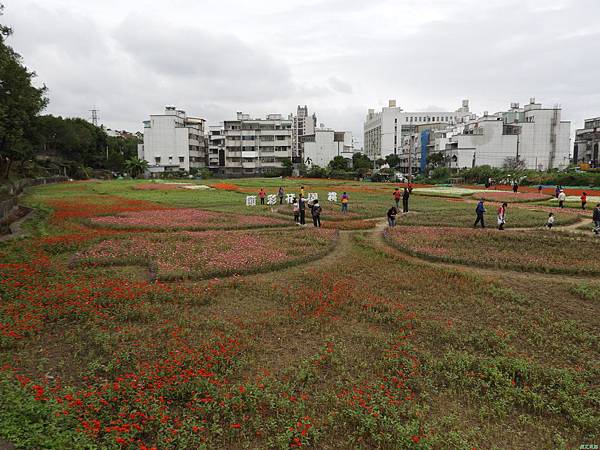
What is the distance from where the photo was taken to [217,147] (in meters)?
123

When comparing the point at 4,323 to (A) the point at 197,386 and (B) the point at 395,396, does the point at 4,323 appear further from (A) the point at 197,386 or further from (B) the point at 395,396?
(B) the point at 395,396

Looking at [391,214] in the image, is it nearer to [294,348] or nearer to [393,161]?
[294,348]

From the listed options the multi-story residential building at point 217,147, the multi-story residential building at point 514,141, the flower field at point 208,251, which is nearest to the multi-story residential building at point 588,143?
the multi-story residential building at point 514,141

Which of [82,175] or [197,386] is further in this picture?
[82,175]

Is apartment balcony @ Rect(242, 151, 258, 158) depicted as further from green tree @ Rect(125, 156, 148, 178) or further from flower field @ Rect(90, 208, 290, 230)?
flower field @ Rect(90, 208, 290, 230)

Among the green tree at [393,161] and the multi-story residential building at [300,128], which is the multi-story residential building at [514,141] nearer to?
the green tree at [393,161]

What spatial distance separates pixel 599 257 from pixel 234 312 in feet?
54.1

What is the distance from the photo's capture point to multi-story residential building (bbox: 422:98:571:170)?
101750 millimetres

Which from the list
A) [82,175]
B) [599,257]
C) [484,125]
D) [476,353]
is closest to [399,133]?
[484,125]

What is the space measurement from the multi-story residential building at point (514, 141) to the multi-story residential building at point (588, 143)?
11.9 meters

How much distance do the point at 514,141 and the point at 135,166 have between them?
9166 centimetres

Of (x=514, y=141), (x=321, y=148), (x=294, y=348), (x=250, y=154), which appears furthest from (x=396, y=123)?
(x=294, y=348)

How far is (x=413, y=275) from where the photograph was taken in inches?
635

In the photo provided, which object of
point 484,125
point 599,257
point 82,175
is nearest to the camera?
point 599,257
